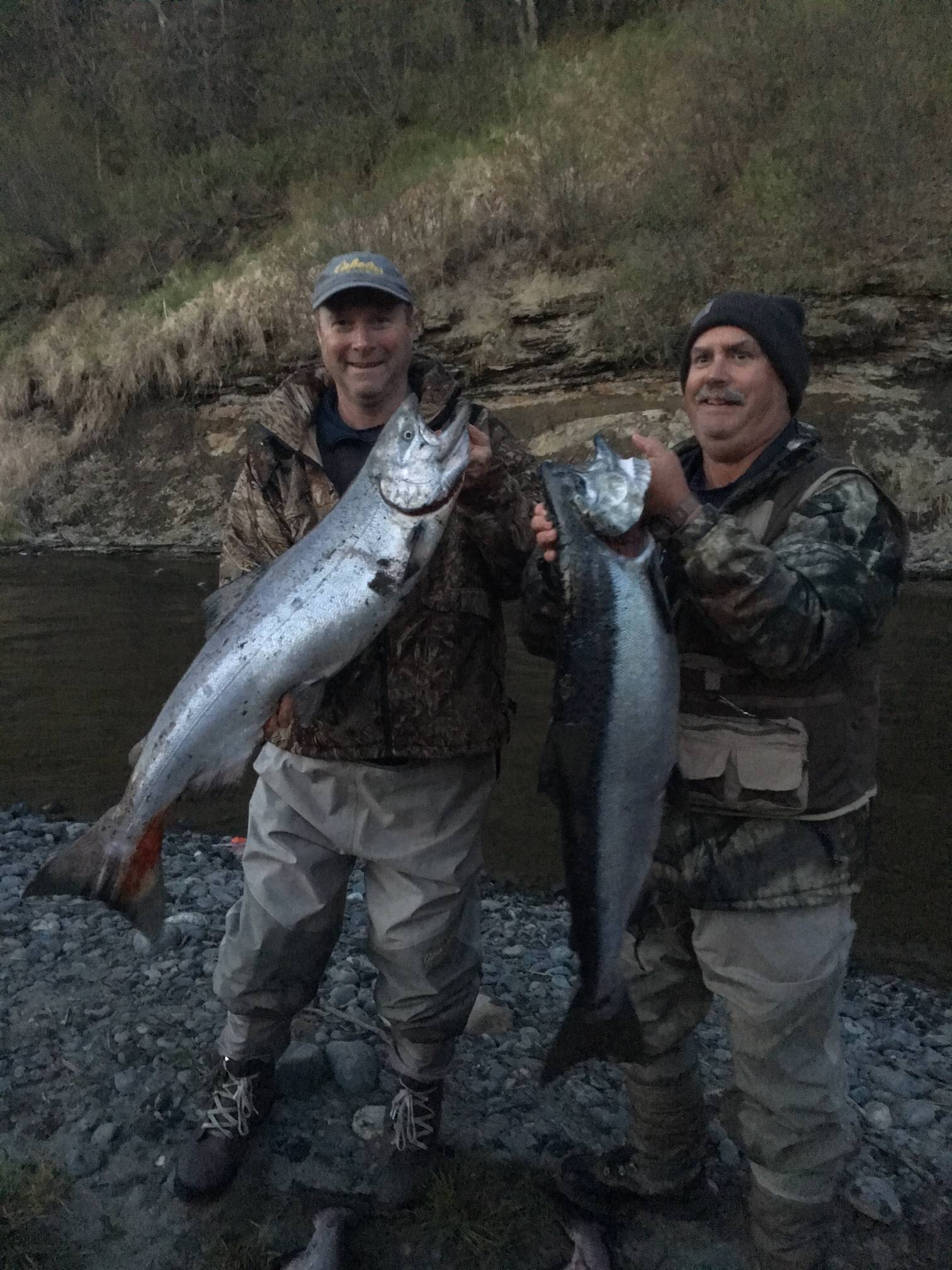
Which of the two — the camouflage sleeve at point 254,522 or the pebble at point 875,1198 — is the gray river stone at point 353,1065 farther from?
the camouflage sleeve at point 254,522

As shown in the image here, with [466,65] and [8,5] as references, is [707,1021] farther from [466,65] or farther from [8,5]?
[8,5]

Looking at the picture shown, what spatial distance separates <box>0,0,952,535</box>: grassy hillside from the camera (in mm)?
15578

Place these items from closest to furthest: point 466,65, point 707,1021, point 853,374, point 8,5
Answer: point 707,1021 < point 853,374 < point 466,65 < point 8,5

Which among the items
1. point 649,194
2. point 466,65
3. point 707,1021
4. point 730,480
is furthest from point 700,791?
point 466,65

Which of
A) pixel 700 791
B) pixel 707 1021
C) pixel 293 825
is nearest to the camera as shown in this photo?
pixel 700 791

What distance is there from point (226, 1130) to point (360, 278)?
2.63 metres

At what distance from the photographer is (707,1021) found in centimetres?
422

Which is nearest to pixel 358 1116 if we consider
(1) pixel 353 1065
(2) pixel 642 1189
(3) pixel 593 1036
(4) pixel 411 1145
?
(1) pixel 353 1065

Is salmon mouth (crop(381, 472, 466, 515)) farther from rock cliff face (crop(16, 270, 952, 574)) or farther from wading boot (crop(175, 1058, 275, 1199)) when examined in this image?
rock cliff face (crop(16, 270, 952, 574))

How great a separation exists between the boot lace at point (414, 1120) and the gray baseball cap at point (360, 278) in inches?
95.0

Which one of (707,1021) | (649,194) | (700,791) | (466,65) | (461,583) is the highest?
(466,65)

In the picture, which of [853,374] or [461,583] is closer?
[461,583]

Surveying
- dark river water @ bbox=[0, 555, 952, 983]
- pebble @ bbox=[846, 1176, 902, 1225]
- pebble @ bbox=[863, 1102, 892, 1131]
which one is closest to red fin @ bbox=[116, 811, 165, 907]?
pebble @ bbox=[846, 1176, 902, 1225]

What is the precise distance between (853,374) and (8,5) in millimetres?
30771
